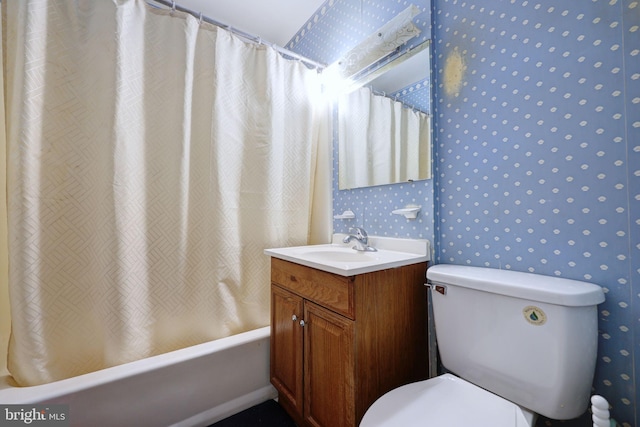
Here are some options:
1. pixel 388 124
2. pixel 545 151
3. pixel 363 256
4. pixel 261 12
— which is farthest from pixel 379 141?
pixel 261 12

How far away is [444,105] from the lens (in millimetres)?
1124

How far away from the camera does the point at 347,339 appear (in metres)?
0.90

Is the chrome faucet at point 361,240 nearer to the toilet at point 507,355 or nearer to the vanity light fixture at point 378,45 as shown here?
the toilet at point 507,355

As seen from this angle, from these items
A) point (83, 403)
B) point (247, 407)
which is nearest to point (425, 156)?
point (247, 407)

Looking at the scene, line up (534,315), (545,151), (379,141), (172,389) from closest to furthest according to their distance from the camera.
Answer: (534,315)
(545,151)
(172,389)
(379,141)

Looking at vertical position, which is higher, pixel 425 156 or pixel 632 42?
pixel 632 42

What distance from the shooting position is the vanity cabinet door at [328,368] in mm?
893

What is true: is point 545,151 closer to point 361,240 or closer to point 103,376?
point 361,240

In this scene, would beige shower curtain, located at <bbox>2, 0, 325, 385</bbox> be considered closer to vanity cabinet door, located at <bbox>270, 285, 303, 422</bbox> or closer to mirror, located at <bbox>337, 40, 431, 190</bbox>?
vanity cabinet door, located at <bbox>270, 285, 303, 422</bbox>

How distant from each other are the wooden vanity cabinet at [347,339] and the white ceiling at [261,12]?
1.64 meters

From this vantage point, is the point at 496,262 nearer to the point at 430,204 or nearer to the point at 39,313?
the point at 430,204

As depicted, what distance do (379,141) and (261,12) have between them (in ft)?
4.04

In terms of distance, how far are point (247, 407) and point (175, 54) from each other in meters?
1.79

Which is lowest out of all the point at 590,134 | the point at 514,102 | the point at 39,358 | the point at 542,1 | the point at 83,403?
the point at 83,403
